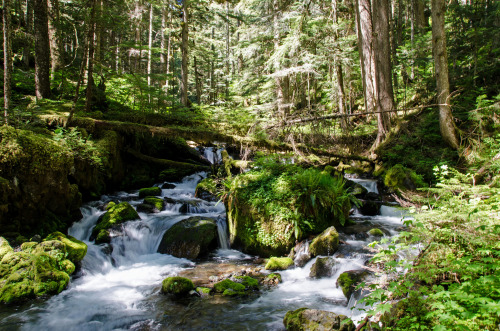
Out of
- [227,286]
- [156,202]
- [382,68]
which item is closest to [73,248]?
[227,286]

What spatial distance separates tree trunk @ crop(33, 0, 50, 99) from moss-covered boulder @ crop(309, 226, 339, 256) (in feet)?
40.7

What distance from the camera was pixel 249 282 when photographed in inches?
235

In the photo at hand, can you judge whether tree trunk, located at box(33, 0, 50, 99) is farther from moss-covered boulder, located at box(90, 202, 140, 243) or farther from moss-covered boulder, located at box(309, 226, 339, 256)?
moss-covered boulder, located at box(309, 226, 339, 256)

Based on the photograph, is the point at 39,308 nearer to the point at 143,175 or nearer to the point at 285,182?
the point at 285,182

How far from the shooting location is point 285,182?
809 centimetres

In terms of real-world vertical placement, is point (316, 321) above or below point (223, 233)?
below

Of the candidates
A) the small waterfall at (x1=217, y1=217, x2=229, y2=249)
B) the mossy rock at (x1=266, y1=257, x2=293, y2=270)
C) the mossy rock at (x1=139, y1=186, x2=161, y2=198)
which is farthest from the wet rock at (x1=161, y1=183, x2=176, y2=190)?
the mossy rock at (x1=266, y1=257, x2=293, y2=270)

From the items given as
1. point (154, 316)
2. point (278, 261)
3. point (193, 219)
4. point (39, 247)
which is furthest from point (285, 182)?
point (39, 247)

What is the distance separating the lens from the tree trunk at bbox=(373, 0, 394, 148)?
41.9ft

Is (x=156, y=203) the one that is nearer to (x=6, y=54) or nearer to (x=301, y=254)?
(x=301, y=254)

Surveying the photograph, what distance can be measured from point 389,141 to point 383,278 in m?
10.6

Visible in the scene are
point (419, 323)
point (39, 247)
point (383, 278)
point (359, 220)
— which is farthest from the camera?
point (359, 220)

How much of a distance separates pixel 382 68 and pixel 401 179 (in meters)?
5.26

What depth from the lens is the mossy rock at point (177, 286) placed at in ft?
18.5
